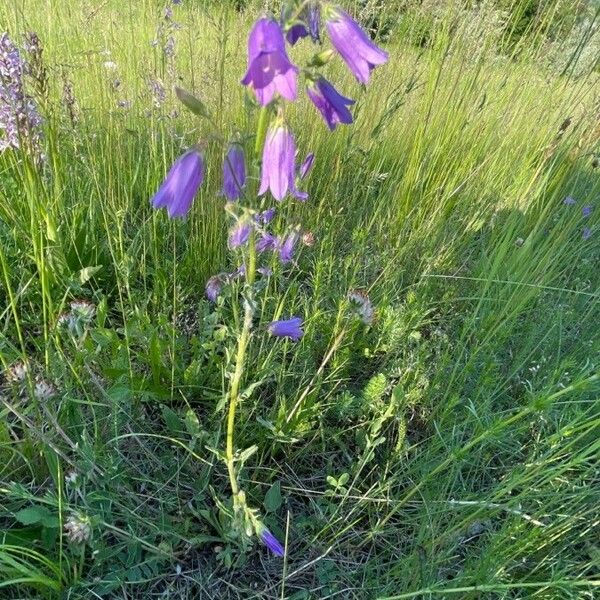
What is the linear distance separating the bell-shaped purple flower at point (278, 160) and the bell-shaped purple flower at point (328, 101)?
0.24 feet

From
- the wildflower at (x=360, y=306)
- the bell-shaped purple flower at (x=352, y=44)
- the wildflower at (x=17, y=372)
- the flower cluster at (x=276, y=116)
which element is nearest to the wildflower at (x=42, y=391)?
the wildflower at (x=17, y=372)

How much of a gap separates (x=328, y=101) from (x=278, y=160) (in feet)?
0.43

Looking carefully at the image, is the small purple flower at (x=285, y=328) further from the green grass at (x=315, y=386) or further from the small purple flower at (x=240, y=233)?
the small purple flower at (x=240, y=233)

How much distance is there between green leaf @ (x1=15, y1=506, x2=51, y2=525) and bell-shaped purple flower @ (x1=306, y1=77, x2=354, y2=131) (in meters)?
0.93

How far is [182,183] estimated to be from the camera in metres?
0.85

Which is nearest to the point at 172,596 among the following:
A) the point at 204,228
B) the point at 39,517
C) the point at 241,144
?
the point at 39,517

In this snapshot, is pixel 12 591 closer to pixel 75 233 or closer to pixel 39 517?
pixel 39 517

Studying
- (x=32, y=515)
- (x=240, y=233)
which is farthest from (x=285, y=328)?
(x=32, y=515)

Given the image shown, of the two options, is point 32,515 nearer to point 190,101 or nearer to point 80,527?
point 80,527

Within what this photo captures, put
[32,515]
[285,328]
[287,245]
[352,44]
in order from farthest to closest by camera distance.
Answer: [287,245] → [285,328] → [32,515] → [352,44]

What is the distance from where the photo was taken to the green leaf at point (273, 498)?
121 centimetres

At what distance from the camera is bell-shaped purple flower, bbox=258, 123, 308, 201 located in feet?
2.62

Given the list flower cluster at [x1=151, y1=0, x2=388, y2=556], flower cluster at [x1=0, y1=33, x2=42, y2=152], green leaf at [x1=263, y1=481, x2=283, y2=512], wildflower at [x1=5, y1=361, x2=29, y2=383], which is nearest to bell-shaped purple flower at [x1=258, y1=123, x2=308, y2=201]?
flower cluster at [x1=151, y1=0, x2=388, y2=556]

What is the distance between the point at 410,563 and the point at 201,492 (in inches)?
19.8
